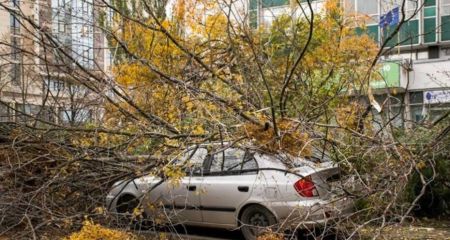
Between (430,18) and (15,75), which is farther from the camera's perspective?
(430,18)

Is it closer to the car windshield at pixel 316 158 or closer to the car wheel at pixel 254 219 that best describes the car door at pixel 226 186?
the car wheel at pixel 254 219

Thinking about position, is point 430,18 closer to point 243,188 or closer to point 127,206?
point 243,188

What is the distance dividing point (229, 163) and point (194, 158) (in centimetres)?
121

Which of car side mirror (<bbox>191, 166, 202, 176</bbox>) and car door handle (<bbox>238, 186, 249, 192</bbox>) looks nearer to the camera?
car side mirror (<bbox>191, 166, 202, 176</bbox>)

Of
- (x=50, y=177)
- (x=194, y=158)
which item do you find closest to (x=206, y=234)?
(x=194, y=158)

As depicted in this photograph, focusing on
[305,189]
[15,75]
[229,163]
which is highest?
[15,75]

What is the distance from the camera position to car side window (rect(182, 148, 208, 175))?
626 centimetres

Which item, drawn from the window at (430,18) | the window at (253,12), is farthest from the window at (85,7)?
the window at (430,18)

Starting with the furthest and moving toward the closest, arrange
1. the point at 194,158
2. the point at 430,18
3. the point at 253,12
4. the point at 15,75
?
1. the point at 430,18
2. the point at 15,75
3. the point at 253,12
4. the point at 194,158

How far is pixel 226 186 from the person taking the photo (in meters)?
7.91

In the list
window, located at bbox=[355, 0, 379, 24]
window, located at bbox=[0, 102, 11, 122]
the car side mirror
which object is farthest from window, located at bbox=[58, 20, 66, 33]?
window, located at bbox=[355, 0, 379, 24]

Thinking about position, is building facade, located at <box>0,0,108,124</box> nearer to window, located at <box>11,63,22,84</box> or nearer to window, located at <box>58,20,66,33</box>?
window, located at <box>58,20,66,33</box>

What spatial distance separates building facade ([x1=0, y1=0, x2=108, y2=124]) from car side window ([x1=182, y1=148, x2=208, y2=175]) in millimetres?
1850

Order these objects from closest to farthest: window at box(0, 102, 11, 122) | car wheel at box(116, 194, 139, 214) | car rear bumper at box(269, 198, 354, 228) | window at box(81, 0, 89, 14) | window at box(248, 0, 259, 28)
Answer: car rear bumper at box(269, 198, 354, 228)
window at box(81, 0, 89, 14)
car wheel at box(116, 194, 139, 214)
window at box(0, 102, 11, 122)
window at box(248, 0, 259, 28)
